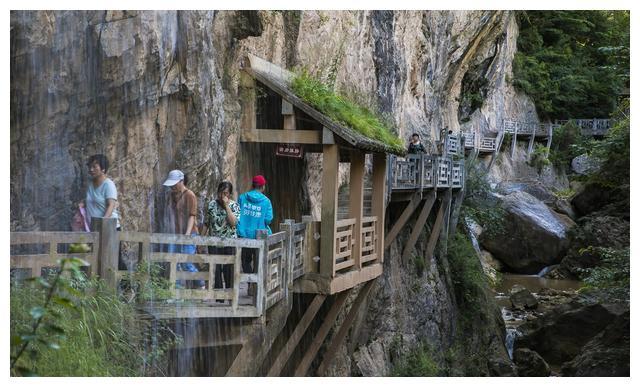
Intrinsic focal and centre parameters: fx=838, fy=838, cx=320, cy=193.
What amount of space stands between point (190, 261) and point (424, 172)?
8.13 meters

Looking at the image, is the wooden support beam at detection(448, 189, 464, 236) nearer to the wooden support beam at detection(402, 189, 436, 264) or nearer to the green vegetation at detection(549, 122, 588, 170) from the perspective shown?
the wooden support beam at detection(402, 189, 436, 264)

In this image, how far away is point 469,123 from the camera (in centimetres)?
2305

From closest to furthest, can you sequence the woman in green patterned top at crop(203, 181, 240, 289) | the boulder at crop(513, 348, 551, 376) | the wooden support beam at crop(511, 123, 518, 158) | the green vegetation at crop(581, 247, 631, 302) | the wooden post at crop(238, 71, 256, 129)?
the woman in green patterned top at crop(203, 181, 240, 289)
the wooden post at crop(238, 71, 256, 129)
the green vegetation at crop(581, 247, 631, 302)
the boulder at crop(513, 348, 551, 376)
the wooden support beam at crop(511, 123, 518, 158)

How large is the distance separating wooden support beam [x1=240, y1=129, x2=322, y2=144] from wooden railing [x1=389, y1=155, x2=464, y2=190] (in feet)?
11.8

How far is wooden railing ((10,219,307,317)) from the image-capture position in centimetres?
575

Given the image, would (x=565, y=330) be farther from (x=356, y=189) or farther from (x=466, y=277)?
(x=356, y=189)

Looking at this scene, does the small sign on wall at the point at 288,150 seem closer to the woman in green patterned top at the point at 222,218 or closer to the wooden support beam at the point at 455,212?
the woman in green patterned top at the point at 222,218

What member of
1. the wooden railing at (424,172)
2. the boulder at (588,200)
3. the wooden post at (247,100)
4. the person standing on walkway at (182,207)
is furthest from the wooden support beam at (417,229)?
the person standing on walkway at (182,207)

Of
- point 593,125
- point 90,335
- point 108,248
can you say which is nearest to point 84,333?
point 90,335

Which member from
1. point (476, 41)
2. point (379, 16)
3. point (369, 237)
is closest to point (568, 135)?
point (476, 41)

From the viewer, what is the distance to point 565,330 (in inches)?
593

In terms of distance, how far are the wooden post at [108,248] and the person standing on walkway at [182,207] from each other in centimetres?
90

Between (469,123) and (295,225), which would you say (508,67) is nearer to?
(469,123)

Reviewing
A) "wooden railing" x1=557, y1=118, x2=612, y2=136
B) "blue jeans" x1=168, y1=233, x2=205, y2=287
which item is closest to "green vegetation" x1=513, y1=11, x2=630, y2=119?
"wooden railing" x1=557, y1=118, x2=612, y2=136
